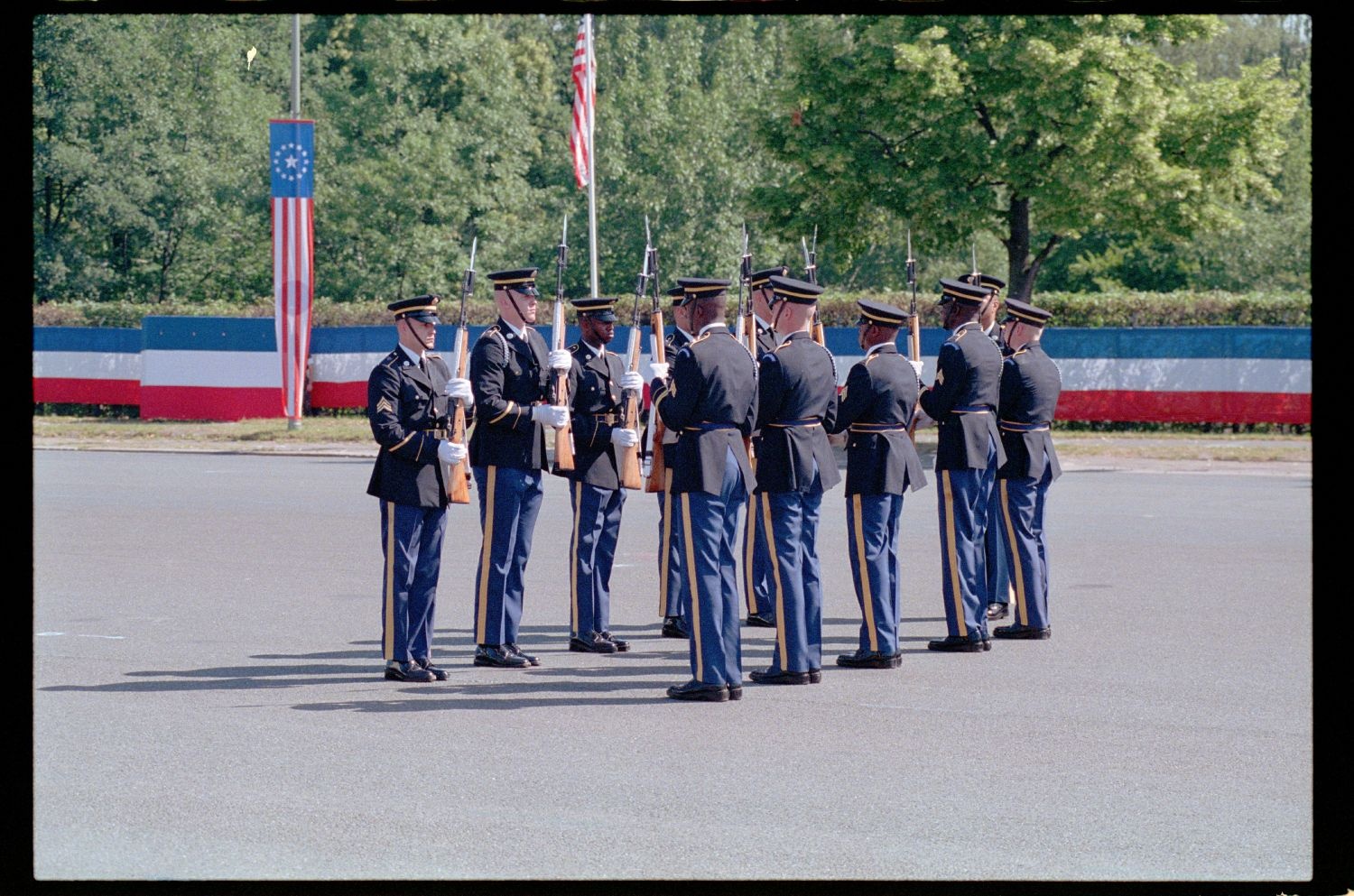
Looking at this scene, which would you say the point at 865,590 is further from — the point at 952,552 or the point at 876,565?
the point at 952,552

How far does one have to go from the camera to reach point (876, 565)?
9.19 m

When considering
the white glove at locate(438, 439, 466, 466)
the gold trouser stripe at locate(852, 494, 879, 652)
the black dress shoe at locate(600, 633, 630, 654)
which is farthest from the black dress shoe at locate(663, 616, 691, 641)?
the white glove at locate(438, 439, 466, 466)

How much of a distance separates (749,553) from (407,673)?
9.14 ft

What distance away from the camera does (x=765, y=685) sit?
8.76 metres

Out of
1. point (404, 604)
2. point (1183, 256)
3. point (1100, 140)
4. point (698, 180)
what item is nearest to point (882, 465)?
point (404, 604)

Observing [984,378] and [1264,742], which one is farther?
[984,378]

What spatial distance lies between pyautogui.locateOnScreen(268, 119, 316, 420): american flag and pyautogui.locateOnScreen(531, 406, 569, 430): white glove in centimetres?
1525

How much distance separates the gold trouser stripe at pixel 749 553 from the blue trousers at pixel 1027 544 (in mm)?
1437

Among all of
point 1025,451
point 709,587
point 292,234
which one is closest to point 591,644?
point 709,587

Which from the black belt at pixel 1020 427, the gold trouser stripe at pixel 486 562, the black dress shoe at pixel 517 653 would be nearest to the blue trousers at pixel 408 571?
the gold trouser stripe at pixel 486 562

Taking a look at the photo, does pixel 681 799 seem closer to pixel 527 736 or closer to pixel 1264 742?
pixel 527 736

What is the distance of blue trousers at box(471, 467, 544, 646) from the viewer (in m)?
9.11

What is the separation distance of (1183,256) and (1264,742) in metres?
34.0

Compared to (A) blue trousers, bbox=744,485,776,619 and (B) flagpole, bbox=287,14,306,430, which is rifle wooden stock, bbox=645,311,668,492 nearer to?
(A) blue trousers, bbox=744,485,776,619
